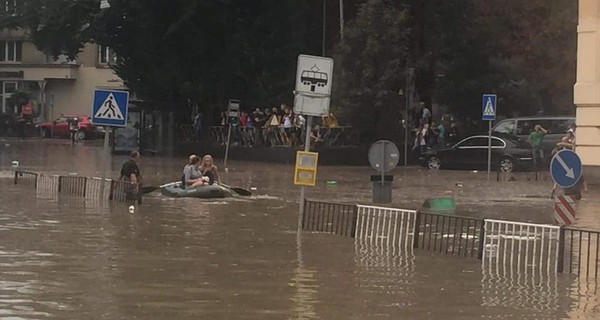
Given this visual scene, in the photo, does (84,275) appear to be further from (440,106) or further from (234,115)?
(440,106)

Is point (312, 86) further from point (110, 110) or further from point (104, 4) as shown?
point (104, 4)

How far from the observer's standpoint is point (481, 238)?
1564 centimetres

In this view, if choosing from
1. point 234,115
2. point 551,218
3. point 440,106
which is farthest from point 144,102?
point 551,218

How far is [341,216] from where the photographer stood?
752 inches

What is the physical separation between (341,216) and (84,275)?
6.63 metres

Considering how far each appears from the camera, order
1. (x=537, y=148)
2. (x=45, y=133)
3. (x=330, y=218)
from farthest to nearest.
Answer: (x=45, y=133) < (x=537, y=148) < (x=330, y=218)

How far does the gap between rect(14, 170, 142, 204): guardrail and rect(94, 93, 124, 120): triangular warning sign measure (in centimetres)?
189

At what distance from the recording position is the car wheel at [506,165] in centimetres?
4131

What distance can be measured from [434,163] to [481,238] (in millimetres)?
28185

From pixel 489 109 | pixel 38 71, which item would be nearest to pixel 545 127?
pixel 489 109

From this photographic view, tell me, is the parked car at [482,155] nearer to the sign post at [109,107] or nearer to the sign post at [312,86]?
the sign post at [109,107]

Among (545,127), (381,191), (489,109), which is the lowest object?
(381,191)

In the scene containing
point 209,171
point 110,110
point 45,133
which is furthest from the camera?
point 45,133

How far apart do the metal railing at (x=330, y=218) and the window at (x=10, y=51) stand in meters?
69.1
